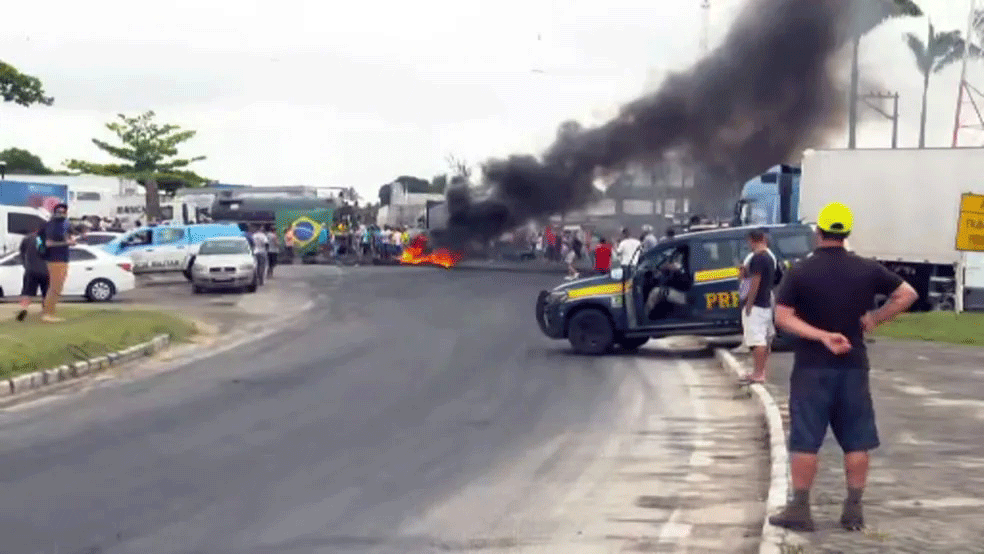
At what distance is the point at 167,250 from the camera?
48.1 metres

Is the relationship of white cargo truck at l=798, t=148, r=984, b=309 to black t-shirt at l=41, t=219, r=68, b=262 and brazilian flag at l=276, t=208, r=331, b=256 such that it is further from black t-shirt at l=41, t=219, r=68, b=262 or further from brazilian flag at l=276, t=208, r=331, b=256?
brazilian flag at l=276, t=208, r=331, b=256

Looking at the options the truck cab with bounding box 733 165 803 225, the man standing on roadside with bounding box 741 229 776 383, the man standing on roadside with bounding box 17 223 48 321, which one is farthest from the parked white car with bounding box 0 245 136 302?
the man standing on roadside with bounding box 741 229 776 383

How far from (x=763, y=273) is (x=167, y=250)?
32100 millimetres

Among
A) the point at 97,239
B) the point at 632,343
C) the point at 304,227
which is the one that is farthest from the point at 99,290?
the point at 304,227

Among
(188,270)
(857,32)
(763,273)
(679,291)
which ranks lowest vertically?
(188,270)

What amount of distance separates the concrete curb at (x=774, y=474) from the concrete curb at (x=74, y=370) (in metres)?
7.88

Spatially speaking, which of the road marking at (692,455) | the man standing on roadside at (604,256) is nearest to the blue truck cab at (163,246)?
the man standing on roadside at (604,256)

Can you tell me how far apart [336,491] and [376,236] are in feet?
183

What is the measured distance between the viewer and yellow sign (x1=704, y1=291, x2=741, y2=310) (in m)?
23.5

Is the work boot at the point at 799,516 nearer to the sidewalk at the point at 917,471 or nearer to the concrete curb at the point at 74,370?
the sidewalk at the point at 917,471

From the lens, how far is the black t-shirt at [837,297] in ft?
29.8

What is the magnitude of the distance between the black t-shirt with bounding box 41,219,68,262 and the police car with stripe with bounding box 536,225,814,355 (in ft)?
24.1

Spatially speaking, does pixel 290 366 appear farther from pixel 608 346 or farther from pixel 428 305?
pixel 428 305

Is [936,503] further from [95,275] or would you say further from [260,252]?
[260,252]
